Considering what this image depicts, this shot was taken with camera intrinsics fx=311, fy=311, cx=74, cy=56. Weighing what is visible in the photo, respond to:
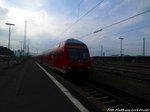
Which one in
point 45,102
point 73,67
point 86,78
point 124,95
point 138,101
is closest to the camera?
point 45,102

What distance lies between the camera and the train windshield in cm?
2380

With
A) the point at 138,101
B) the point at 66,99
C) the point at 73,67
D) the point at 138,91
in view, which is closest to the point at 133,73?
the point at 73,67

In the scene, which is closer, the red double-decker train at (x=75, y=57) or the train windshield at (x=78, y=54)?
the red double-decker train at (x=75, y=57)

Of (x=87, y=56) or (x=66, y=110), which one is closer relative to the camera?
(x=66, y=110)

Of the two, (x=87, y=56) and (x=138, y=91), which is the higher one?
(x=87, y=56)

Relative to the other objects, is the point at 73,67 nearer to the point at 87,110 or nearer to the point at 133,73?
the point at 133,73

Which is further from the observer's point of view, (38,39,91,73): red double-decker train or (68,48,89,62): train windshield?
(68,48,89,62): train windshield

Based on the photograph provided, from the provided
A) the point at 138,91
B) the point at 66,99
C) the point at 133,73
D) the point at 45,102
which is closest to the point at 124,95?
the point at 138,91

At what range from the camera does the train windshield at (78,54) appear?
23797mm

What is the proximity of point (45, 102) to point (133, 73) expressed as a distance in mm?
17273

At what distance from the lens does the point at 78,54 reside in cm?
2411

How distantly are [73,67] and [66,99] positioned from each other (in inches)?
462

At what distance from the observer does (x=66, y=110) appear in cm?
919

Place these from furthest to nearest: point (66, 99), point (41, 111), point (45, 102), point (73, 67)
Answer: point (73, 67)
point (66, 99)
point (45, 102)
point (41, 111)
